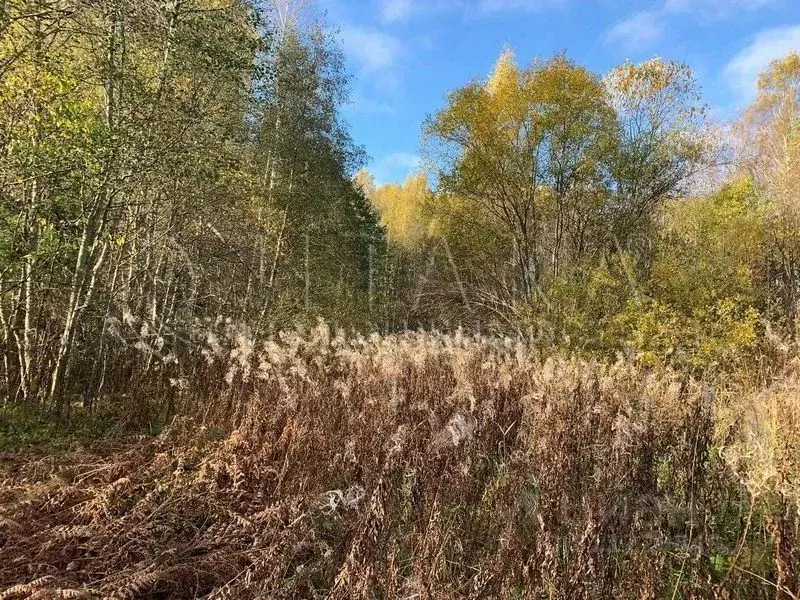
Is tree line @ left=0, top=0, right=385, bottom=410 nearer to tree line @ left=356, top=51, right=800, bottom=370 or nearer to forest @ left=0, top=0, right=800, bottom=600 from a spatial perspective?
forest @ left=0, top=0, right=800, bottom=600

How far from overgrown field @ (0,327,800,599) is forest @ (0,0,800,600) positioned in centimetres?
3

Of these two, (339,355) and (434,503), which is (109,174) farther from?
(434,503)

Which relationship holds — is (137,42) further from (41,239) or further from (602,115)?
(602,115)

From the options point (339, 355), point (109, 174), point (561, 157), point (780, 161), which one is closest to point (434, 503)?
point (339, 355)

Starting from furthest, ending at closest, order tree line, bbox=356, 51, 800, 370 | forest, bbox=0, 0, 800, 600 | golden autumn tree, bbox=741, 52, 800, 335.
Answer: golden autumn tree, bbox=741, 52, 800, 335
tree line, bbox=356, 51, 800, 370
forest, bbox=0, 0, 800, 600

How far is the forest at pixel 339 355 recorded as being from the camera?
2535 millimetres

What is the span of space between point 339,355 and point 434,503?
189 inches

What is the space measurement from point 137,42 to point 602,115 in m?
13.1

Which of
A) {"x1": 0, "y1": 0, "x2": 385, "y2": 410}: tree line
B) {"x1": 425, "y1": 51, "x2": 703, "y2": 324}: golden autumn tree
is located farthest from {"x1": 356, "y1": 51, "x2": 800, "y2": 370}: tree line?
{"x1": 0, "y1": 0, "x2": 385, "y2": 410}: tree line

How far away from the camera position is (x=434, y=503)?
2406 mm

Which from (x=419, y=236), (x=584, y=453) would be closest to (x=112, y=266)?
(x=584, y=453)

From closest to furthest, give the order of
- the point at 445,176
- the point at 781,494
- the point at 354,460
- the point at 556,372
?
the point at 781,494, the point at 354,460, the point at 556,372, the point at 445,176

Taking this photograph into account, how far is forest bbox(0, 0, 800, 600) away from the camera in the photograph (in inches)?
99.8

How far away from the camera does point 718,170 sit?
1684 cm
